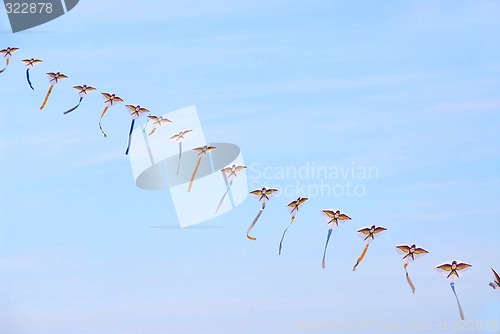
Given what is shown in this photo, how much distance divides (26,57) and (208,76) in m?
0.64

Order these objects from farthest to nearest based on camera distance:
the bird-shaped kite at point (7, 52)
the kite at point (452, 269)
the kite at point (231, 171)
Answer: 1. the bird-shaped kite at point (7, 52)
2. the kite at point (231, 171)
3. the kite at point (452, 269)

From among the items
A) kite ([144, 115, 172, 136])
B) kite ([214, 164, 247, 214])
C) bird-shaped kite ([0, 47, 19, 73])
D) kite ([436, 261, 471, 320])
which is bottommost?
kite ([436, 261, 471, 320])

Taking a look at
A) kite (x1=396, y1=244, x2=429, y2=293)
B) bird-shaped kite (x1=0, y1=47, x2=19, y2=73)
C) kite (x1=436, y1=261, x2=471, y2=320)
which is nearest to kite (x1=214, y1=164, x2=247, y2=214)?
kite (x1=396, y1=244, x2=429, y2=293)

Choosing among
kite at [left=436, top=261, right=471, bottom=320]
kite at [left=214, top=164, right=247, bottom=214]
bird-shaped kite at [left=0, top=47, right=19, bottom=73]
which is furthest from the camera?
bird-shaped kite at [left=0, top=47, right=19, bottom=73]

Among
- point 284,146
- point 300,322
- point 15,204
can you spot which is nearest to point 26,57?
point 15,204

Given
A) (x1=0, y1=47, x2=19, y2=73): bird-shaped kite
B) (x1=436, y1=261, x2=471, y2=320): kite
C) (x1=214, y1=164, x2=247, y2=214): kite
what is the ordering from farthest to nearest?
(x1=0, y1=47, x2=19, y2=73): bird-shaped kite
(x1=214, y1=164, x2=247, y2=214): kite
(x1=436, y1=261, x2=471, y2=320): kite

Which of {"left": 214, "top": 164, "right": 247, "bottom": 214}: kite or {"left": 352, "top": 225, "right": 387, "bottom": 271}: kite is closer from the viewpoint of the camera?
{"left": 352, "top": 225, "right": 387, "bottom": 271}: kite

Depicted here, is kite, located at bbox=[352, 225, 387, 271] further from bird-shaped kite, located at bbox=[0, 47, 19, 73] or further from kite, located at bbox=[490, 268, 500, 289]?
bird-shaped kite, located at bbox=[0, 47, 19, 73]

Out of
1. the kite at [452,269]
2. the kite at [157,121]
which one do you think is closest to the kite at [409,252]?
the kite at [452,269]

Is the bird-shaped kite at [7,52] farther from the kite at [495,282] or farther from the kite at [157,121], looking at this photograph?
the kite at [495,282]

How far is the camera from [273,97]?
2904 millimetres

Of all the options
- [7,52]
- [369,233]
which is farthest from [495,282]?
[7,52]

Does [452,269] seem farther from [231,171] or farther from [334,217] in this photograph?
[231,171]

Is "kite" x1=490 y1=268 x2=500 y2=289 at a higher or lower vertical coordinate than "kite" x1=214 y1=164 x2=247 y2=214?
lower
